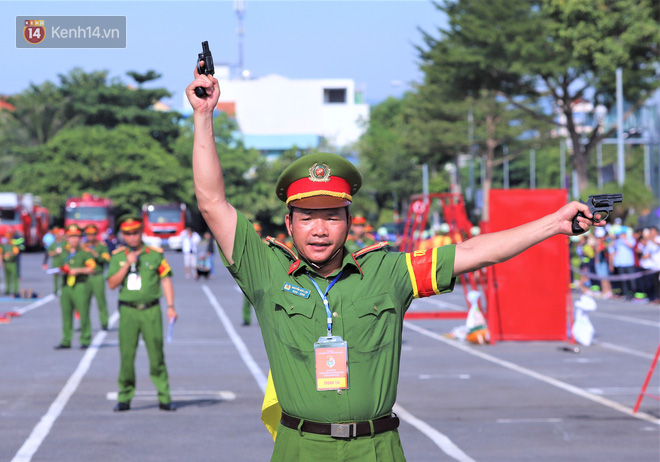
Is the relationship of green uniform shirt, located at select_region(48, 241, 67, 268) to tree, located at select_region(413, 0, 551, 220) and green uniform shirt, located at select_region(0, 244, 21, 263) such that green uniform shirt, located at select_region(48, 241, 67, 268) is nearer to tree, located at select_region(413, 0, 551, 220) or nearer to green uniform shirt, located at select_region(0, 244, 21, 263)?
green uniform shirt, located at select_region(0, 244, 21, 263)

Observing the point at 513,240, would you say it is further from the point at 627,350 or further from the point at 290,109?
the point at 290,109

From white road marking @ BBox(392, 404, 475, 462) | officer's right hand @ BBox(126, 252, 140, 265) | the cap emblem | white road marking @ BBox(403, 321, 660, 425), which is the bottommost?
white road marking @ BBox(403, 321, 660, 425)

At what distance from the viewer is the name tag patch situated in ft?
14.3

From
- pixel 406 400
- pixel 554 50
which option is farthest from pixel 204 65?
pixel 554 50

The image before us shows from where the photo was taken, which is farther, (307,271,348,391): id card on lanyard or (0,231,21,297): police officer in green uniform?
(0,231,21,297): police officer in green uniform

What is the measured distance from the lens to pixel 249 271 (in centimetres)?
443

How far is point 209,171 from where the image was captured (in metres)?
4.28

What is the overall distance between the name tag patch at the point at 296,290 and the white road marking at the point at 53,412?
5535mm

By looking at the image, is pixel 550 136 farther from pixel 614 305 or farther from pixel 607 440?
pixel 607 440

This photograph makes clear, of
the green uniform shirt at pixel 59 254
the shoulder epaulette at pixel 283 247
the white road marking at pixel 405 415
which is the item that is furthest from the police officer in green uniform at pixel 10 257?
the shoulder epaulette at pixel 283 247


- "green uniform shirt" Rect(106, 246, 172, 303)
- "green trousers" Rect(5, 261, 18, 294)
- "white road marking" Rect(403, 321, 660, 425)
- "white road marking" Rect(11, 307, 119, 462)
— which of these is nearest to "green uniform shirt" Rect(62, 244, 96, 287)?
"white road marking" Rect(11, 307, 119, 462)

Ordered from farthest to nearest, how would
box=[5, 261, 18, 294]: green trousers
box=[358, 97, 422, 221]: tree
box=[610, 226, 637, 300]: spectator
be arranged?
box=[358, 97, 422, 221]: tree
box=[5, 261, 18, 294]: green trousers
box=[610, 226, 637, 300]: spectator

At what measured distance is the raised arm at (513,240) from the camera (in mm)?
4273

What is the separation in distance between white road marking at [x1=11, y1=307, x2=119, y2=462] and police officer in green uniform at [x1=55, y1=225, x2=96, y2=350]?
373mm
